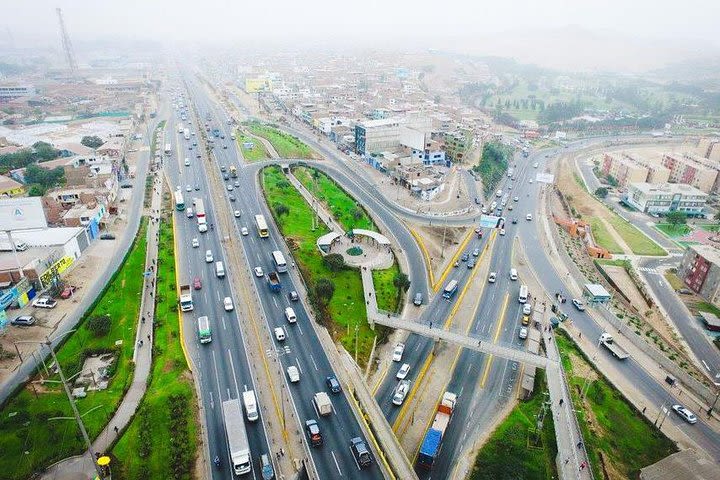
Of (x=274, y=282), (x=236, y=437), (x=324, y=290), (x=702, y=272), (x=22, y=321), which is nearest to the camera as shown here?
(x=236, y=437)

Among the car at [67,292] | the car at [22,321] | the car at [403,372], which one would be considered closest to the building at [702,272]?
the car at [403,372]

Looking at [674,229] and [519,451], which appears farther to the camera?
[674,229]

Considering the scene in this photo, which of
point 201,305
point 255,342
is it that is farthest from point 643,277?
point 201,305

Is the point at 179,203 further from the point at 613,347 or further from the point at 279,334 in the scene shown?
the point at 613,347

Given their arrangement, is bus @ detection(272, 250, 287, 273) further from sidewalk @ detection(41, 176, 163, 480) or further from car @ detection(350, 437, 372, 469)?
car @ detection(350, 437, 372, 469)

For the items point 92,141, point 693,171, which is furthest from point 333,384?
point 693,171

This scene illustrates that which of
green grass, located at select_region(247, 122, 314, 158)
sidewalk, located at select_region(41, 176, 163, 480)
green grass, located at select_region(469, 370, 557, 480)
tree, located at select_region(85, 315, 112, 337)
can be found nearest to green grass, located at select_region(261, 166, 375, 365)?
green grass, located at select_region(469, 370, 557, 480)

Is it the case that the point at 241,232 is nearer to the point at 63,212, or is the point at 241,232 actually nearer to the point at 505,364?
the point at 63,212

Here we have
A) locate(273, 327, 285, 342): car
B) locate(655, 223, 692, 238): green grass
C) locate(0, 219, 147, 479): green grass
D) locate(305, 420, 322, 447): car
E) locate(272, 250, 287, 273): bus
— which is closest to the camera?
locate(0, 219, 147, 479): green grass
